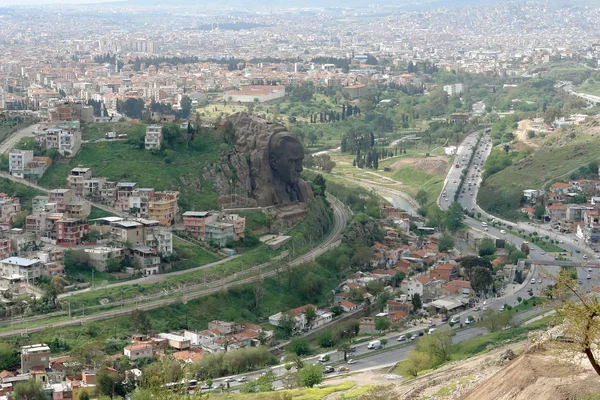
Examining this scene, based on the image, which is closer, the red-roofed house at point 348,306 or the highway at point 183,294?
the highway at point 183,294

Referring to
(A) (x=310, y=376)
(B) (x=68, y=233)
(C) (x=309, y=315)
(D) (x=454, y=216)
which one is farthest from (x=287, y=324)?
(D) (x=454, y=216)

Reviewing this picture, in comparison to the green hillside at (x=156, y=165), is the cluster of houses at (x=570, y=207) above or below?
below

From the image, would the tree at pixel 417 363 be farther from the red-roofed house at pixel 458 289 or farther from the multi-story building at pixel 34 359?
the red-roofed house at pixel 458 289

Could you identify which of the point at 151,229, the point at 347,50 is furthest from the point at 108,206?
the point at 347,50

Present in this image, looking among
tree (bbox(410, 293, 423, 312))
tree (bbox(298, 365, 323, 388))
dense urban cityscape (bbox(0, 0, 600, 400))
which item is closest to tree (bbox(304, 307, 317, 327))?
dense urban cityscape (bbox(0, 0, 600, 400))

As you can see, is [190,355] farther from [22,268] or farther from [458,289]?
[458,289]

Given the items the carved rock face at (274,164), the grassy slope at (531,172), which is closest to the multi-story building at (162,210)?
the carved rock face at (274,164)

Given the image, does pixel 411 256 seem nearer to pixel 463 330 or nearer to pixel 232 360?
pixel 463 330
